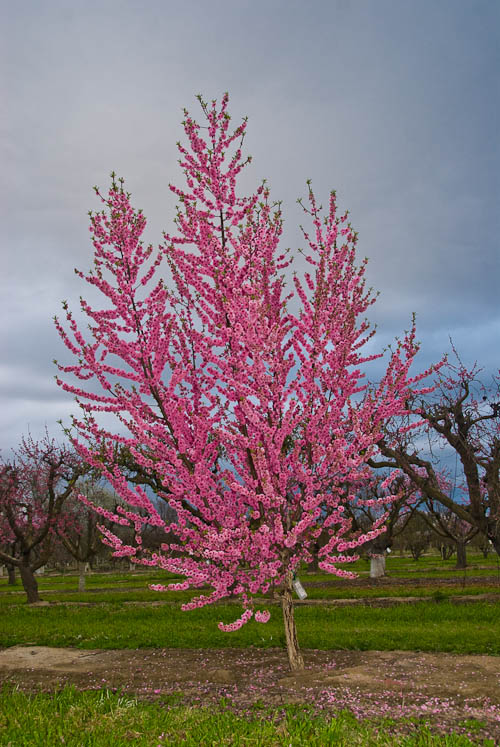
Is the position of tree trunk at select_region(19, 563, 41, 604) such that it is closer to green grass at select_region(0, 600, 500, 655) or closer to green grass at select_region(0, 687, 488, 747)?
green grass at select_region(0, 600, 500, 655)

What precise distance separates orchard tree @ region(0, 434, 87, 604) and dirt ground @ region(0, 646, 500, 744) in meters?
15.7

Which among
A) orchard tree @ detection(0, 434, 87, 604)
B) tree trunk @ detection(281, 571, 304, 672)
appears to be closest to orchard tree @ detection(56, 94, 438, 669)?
tree trunk @ detection(281, 571, 304, 672)

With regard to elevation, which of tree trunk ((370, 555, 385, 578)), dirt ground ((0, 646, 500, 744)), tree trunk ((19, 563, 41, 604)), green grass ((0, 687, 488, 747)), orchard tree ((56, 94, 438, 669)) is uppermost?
orchard tree ((56, 94, 438, 669))

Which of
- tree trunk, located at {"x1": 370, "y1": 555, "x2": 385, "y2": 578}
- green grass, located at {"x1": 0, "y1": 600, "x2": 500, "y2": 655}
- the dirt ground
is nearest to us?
the dirt ground

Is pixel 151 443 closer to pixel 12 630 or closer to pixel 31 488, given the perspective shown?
pixel 12 630

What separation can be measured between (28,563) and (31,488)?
8.68 metres

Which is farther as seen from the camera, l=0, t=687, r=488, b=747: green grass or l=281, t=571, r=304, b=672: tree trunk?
l=281, t=571, r=304, b=672: tree trunk

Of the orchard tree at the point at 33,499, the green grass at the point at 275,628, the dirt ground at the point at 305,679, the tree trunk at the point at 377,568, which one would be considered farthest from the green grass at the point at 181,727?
the tree trunk at the point at 377,568

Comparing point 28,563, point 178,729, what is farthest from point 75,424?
point 28,563

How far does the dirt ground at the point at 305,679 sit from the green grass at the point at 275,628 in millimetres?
807

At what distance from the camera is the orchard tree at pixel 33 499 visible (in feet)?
87.2

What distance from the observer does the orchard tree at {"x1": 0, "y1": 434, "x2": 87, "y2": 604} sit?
87.2 ft

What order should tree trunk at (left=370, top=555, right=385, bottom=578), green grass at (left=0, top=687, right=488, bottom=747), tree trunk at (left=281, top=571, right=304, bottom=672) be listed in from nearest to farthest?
green grass at (left=0, top=687, right=488, bottom=747)
tree trunk at (left=281, top=571, right=304, bottom=672)
tree trunk at (left=370, top=555, right=385, bottom=578)

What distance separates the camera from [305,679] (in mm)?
8148
